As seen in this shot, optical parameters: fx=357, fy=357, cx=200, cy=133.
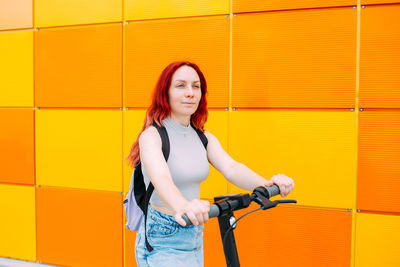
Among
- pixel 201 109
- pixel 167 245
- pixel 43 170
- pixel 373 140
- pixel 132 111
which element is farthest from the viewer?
pixel 43 170

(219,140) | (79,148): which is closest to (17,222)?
(79,148)

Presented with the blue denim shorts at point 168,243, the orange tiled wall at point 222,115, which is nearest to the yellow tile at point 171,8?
the orange tiled wall at point 222,115

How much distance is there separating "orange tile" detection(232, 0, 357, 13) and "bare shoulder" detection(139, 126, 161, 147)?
1349mm

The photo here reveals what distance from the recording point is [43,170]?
2.96 m

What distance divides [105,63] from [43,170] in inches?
40.9

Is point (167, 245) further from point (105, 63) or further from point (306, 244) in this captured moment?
point (105, 63)

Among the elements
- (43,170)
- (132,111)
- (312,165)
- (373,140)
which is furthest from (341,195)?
(43,170)

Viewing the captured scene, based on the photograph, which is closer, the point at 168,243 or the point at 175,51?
the point at 168,243

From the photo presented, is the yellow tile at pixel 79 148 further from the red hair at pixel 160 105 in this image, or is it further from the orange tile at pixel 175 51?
the red hair at pixel 160 105

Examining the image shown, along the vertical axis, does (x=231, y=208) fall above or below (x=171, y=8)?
below

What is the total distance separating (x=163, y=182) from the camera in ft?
4.43

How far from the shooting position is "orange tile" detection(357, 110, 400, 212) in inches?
88.9

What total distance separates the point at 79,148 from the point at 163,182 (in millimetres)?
1731

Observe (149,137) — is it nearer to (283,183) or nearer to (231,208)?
(231,208)
